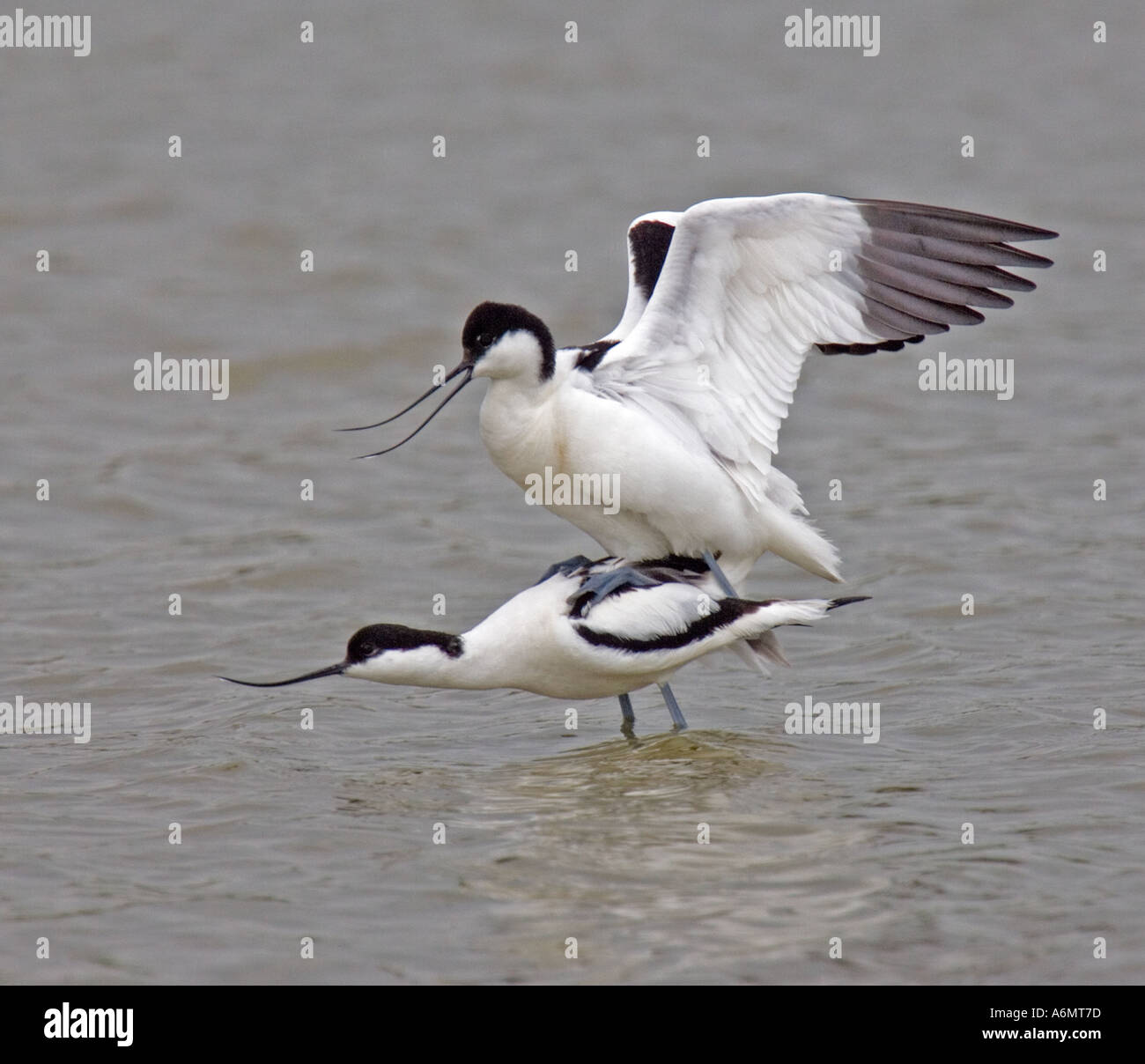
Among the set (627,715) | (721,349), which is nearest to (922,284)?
(721,349)

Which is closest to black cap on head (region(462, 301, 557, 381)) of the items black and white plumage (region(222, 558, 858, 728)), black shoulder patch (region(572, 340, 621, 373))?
black shoulder patch (region(572, 340, 621, 373))

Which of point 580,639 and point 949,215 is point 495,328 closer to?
point 580,639

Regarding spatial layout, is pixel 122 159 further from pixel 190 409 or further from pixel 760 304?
pixel 760 304

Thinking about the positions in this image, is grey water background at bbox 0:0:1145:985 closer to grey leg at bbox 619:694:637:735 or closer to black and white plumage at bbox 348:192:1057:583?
grey leg at bbox 619:694:637:735

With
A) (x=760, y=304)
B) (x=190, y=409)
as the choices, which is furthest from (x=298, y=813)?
(x=190, y=409)

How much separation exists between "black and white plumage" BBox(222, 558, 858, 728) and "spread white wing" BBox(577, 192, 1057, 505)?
0.75 m

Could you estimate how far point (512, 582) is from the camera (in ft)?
37.2

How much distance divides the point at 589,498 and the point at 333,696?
1.88 meters

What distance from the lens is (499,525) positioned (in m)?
12.4

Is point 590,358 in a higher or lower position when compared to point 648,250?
lower

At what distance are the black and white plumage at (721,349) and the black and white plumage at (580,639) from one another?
1.51ft

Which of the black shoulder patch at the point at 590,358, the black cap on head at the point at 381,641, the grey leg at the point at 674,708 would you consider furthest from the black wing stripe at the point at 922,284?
the black cap on head at the point at 381,641

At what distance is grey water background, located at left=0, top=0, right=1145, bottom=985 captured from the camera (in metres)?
6.76

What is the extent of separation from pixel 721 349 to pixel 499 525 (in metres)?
3.75
